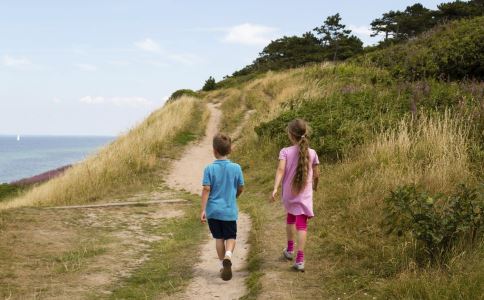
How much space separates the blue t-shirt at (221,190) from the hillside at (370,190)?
825mm

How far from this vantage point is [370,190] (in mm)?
7555

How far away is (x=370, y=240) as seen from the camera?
19.3 ft

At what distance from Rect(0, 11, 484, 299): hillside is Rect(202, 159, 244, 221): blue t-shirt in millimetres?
825

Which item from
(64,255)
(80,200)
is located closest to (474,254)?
(64,255)

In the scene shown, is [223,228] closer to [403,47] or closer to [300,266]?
[300,266]

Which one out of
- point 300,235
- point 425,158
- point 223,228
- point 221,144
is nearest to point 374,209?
point 300,235

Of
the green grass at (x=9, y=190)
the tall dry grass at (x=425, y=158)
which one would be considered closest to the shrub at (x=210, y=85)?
the green grass at (x=9, y=190)

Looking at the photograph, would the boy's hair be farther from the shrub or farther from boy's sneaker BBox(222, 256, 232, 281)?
the shrub

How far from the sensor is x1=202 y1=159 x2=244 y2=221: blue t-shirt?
571 cm

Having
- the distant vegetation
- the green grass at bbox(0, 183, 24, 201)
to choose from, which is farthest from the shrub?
the green grass at bbox(0, 183, 24, 201)

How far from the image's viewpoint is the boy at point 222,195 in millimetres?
5664

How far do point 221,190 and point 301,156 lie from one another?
104 centimetres

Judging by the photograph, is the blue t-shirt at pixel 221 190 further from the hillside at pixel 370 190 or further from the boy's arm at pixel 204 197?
the hillside at pixel 370 190

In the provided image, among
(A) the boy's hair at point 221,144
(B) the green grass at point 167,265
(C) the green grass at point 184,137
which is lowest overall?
(B) the green grass at point 167,265
